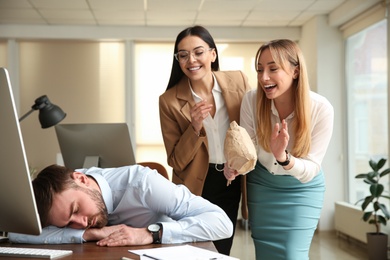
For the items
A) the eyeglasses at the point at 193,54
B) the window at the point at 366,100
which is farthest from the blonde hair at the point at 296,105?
the window at the point at 366,100

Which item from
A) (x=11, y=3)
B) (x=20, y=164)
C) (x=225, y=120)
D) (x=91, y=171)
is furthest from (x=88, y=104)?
(x=20, y=164)

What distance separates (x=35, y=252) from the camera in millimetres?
1668

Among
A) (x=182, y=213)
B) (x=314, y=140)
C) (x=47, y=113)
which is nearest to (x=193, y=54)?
(x=314, y=140)

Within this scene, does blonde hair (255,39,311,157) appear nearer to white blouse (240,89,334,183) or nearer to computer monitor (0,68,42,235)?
white blouse (240,89,334,183)

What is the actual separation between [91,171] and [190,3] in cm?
509

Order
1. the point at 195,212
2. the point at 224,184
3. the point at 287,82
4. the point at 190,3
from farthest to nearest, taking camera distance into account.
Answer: the point at 190,3 → the point at 224,184 → the point at 287,82 → the point at 195,212

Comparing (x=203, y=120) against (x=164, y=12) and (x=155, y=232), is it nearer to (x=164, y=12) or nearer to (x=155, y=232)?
(x=155, y=232)

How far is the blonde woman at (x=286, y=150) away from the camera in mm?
2471

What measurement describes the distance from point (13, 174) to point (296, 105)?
1.35 m

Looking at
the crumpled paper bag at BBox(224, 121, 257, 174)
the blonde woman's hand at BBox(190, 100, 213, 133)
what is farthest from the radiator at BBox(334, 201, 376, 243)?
the crumpled paper bag at BBox(224, 121, 257, 174)

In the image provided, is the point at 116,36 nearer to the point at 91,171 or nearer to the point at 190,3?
the point at 190,3

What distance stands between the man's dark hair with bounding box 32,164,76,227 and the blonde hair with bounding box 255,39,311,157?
1065mm

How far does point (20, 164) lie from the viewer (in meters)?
1.45

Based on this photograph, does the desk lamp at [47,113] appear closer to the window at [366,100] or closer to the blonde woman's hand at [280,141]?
the blonde woman's hand at [280,141]
